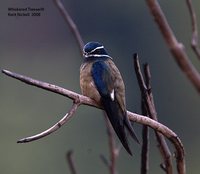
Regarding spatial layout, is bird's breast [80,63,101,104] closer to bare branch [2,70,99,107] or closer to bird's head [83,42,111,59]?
bird's head [83,42,111,59]

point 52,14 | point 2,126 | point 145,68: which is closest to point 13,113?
point 2,126

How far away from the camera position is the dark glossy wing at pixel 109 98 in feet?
7.70

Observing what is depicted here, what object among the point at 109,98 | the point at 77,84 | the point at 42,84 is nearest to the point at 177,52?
the point at 42,84

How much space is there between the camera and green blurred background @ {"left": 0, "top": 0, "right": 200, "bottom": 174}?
14.7m

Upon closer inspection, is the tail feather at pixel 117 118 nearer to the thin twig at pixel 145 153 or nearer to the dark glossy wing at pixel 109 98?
the dark glossy wing at pixel 109 98

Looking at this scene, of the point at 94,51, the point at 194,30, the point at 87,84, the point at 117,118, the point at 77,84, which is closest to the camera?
the point at 194,30

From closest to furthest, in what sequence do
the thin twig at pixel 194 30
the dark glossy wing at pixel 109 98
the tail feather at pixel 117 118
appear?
the thin twig at pixel 194 30 < the tail feather at pixel 117 118 < the dark glossy wing at pixel 109 98

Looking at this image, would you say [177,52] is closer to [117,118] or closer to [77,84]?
[117,118]

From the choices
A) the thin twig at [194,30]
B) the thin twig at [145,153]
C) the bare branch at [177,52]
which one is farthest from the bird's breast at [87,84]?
the bare branch at [177,52]

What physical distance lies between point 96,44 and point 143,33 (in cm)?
1502

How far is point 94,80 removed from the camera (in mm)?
2945

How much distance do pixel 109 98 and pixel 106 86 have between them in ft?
0.57

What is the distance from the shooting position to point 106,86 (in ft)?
9.30

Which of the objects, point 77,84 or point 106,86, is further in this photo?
point 77,84
